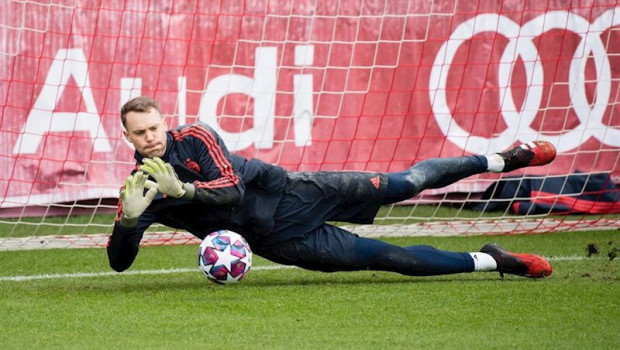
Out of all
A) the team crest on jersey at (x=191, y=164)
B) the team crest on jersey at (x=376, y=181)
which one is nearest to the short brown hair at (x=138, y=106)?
the team crest on jersey at (x=191, y=164)

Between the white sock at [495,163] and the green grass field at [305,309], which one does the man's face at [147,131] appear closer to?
the green grass field at [305,309]

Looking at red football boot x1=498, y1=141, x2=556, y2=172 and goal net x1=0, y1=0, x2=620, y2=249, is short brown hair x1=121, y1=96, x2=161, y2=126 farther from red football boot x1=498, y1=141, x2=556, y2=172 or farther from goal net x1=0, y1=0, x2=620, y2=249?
goal net x1=0, y1=0, x2=620, y2=249

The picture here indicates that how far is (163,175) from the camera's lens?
616cm

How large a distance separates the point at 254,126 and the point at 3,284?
13.7 feet

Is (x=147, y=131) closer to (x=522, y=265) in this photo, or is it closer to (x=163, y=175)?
(x=163, y=175)

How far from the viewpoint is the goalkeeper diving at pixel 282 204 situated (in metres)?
6.45

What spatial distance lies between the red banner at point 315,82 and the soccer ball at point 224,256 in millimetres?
4437

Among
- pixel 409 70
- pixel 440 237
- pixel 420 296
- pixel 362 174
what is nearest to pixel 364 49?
pixel 409 70

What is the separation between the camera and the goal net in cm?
1072

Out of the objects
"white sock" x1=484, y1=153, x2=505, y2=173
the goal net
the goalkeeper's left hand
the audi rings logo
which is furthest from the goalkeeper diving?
the audi rings logo

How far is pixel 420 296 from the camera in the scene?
21.1ft

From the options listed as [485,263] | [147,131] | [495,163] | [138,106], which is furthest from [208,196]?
[495,163]

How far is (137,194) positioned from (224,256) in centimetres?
63

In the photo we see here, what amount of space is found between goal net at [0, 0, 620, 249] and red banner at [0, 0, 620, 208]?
0.05ft
